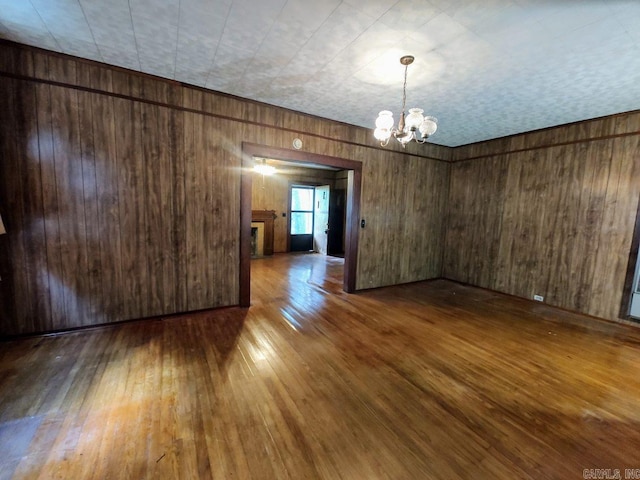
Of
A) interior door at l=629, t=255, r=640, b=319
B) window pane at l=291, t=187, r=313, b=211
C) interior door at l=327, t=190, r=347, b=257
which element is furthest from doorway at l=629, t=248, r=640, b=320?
window pane at l=291, t=187, r=313, b=211

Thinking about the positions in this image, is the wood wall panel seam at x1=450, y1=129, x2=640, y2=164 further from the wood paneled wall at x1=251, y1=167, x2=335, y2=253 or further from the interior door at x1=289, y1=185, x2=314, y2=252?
the interior door at x1=289, y1=185, x2=314, y2=252

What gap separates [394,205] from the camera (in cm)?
511

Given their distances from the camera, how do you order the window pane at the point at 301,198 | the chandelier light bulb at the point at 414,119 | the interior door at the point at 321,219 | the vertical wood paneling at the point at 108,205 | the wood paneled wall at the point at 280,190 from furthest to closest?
the window pane at the point at 301,198 → the interior door at the point at 321,219 → the wood paneled wall at the point at 280,190 → the vertical wood paneling at the point at 108,205 → the chandelier light bulb at the point at 414,119

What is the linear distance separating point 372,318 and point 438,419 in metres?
1.77

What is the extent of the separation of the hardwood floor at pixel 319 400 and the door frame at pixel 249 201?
0.68 meters

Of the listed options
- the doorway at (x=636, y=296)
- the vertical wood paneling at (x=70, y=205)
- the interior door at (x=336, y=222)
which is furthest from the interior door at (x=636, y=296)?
the vertical wood paneling at (x=70, y=205)

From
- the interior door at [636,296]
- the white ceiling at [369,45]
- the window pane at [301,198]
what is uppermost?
the white ceiling at [369,45]

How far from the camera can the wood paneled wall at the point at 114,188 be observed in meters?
2.66

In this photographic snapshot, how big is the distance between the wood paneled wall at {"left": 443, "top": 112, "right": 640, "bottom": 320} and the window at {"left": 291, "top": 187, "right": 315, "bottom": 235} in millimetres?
4663

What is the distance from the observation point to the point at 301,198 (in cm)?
893

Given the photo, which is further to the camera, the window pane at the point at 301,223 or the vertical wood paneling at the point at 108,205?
the window pane at the point at 301,223

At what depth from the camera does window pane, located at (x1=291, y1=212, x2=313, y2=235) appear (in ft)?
28.9

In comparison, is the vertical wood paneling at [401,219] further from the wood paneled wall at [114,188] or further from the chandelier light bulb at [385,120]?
the chandelier light bulb at [385,120]

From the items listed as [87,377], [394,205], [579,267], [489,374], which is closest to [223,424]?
[87,377]
